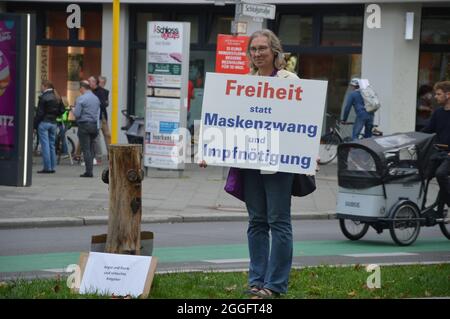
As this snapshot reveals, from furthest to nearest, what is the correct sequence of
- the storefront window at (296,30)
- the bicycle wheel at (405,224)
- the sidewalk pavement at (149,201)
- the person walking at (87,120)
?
the storefront window at (296,30), the person walking at (87,120), the sidewalk pavement at (149,201), the bicycle wheel at (405,224)

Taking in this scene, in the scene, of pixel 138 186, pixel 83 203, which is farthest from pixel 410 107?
pixel 138 186

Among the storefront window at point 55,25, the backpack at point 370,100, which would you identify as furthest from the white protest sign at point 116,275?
the storefront window at point 55,25

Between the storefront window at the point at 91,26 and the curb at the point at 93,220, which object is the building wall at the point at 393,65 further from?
the curb at the point at 93,220

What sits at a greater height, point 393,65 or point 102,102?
point 393,65

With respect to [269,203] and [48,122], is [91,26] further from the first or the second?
[269,203]

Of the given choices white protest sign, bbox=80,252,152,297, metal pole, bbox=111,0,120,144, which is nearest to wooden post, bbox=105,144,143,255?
white protest sign, bbox=80,252,152,297

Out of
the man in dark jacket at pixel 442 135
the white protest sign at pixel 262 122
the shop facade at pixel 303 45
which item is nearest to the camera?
the white protest sign at pixel 262 122

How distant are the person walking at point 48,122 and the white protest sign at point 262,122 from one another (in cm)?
1365

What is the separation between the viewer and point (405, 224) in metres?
13.1

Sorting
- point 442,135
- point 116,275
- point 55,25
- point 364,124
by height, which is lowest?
point 116,275

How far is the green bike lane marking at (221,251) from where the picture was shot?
11.1 metres

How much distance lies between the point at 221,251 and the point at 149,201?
16.7 ft

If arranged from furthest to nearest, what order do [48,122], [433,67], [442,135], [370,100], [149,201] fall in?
[433,67] → [370,100] → [48,122] → [149,201] → [442,135]

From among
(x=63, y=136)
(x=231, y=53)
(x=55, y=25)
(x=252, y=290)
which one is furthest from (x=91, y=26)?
(x=252, y=290)
